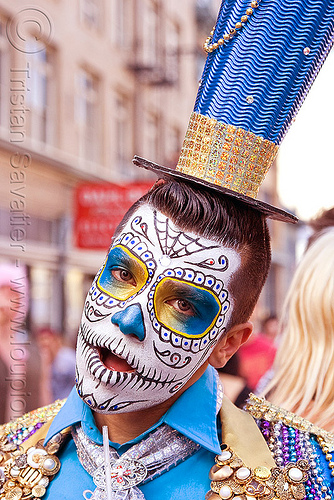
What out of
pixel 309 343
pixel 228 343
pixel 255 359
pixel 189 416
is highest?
pixel 228 343

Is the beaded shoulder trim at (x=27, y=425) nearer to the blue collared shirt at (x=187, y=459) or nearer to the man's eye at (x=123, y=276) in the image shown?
the blue collared shirt at (x=187, y=459)

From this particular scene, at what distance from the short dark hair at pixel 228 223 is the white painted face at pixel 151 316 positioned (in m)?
0.03

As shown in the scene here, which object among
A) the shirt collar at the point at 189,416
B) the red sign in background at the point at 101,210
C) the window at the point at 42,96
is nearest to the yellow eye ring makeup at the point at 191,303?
the shirt collar at the point at 189,416

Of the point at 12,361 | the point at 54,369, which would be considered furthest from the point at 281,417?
the point at 54,369

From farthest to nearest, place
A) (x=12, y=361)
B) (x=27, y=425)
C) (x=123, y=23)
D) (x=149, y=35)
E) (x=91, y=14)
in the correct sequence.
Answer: (x=149, y=35) < (x=123, y=23) < (x=91, y=14) < (x=12, y=361) < (x=27, y=425)

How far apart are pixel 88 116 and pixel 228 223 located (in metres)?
12.8

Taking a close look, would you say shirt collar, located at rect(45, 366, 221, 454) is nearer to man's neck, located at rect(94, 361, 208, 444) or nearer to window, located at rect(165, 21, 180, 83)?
man's neck, located at rect(94, 361, 208, 444)

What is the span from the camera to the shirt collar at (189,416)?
6.74 feet

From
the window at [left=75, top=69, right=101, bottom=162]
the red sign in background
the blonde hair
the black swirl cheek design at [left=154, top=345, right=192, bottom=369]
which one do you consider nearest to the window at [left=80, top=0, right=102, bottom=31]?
the window at [left=75, top=69, right=101, bottom=162]

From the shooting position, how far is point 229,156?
211 centimetres

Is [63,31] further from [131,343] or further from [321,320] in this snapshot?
[131,343]

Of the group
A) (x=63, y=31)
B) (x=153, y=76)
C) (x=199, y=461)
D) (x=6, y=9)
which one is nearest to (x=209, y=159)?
(x=199, y=461)

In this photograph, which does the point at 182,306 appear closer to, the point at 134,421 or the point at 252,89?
the point at 134,421

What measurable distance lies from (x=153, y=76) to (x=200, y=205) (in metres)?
15.1
